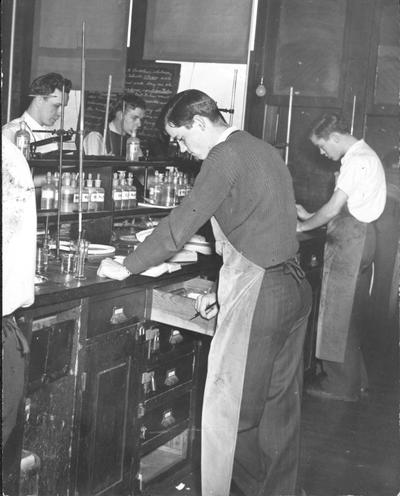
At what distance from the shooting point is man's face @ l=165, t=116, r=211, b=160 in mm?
3184

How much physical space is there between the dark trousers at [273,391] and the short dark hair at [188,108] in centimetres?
73

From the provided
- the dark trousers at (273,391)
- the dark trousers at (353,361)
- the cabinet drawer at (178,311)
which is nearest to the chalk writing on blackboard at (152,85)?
the dark trousers at (353,361)

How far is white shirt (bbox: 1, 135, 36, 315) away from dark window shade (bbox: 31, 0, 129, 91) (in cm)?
490

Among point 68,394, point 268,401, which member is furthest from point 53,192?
point 268,401

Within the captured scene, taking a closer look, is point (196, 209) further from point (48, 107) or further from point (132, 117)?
point (132, 117)

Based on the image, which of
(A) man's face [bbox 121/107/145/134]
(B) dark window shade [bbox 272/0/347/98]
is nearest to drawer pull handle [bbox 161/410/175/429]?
(A) man's face [bbox 121/107/145/134]

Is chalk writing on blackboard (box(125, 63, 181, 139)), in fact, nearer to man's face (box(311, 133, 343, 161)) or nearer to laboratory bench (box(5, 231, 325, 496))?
man's face (box(311, 133, 343, 161))

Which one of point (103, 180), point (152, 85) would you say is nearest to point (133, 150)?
point (103, 180)

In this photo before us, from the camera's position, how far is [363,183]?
5.36m

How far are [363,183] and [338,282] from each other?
74 centimetres

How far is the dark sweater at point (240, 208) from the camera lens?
304cm

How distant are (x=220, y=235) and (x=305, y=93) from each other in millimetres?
3837

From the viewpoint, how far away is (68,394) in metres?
3.19

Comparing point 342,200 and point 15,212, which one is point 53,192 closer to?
point 15,212
